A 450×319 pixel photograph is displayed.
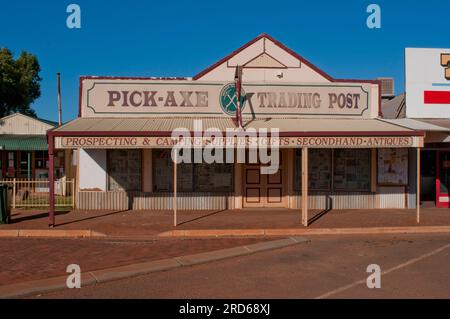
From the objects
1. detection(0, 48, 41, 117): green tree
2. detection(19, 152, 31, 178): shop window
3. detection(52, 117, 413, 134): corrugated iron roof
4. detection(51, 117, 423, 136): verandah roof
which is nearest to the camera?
detection(51, 117, 423, 136): verandah roof

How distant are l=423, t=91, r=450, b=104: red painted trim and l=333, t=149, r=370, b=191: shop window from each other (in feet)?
10.2

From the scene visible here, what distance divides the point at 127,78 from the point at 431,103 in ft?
35.4

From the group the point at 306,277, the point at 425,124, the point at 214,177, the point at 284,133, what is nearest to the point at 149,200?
the point at 214,177

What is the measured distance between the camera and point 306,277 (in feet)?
23.0

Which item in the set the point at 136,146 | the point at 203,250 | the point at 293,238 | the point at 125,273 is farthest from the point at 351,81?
the point at 125,273

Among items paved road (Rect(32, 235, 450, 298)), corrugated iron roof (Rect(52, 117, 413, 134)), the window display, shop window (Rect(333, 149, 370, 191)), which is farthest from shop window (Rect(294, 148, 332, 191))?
paved road (Rect(32, 235, 450, 298))

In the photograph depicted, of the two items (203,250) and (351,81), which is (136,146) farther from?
(351,81)

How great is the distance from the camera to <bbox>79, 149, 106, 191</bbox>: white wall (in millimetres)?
14164

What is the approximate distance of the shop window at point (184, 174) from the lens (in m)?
14.4

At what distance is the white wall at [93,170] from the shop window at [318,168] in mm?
6544

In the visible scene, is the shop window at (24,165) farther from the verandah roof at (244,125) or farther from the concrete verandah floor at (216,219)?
the verandah roof at (244,125)

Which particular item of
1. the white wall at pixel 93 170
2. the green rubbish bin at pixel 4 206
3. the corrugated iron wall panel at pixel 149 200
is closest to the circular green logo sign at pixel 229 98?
the corrugated iron wall panel at pixel 149 200

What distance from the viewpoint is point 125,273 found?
7.23 meters

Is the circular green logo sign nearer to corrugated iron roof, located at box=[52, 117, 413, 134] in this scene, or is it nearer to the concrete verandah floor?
corrugated iron roof, located at box=[52, 117, 413, 134]
